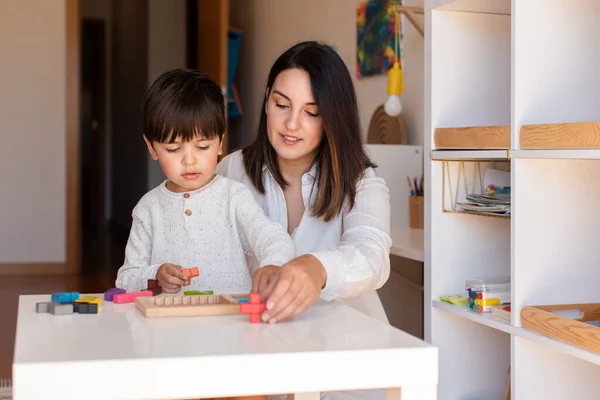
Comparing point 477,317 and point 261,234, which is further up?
point 261,234

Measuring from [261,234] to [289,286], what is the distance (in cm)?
44

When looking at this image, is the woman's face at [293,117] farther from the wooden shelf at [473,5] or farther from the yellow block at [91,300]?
the yellow block at [91,300]

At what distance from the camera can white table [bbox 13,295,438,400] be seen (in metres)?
0.79

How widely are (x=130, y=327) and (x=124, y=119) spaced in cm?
777

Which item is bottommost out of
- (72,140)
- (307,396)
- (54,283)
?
(54,283)

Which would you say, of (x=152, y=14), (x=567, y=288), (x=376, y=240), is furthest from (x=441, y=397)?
(x=152, y=14)

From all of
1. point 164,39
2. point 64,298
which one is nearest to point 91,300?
point 64,298

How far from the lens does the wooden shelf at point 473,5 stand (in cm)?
191

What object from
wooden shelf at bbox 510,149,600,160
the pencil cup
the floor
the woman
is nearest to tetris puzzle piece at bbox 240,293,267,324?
the woman

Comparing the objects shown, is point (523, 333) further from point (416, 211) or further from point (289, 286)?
point (416, 211)

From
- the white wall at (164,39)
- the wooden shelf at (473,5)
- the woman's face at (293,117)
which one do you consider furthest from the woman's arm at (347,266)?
the white wall at (164,39)

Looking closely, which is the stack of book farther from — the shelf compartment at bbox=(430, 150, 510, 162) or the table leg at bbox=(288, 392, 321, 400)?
the table leg at bbox=(288, 392, 321, 400)

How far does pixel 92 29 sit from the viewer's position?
9.43m

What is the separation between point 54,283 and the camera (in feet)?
16.1
